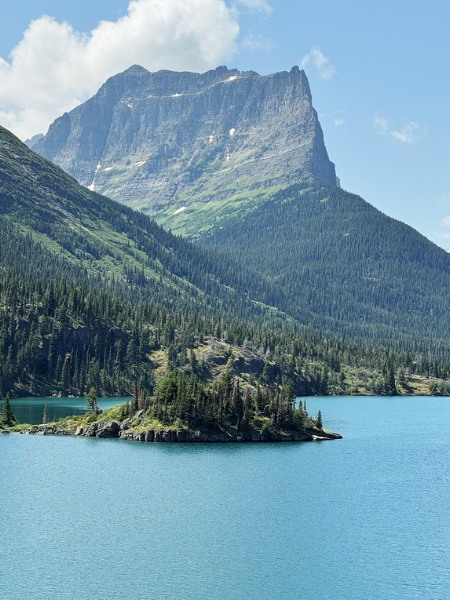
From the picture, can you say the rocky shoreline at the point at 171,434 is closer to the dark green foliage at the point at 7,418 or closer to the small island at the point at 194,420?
the small island at the point at 194,420

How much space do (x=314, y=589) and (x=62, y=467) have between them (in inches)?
2831

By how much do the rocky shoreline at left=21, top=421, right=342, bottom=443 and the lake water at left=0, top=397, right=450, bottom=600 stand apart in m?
3.96

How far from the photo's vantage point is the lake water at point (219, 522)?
298 ft

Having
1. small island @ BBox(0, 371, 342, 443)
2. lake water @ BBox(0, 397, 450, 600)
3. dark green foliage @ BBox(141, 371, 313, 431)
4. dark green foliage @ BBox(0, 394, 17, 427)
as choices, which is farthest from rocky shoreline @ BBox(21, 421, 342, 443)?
dark green foliage @ BBox(0, 394, 17, 427)

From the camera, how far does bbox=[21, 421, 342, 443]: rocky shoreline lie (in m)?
178

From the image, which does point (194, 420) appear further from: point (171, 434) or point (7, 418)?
point (7, 418)

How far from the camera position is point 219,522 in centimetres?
11619

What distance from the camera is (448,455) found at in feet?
587

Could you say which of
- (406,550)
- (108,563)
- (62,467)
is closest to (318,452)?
(62,467)

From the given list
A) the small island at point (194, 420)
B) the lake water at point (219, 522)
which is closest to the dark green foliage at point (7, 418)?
the small island at point (194, 420)

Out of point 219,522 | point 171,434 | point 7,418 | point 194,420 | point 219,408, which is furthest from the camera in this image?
point 7,418

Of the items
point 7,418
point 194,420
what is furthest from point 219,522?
point 7,418

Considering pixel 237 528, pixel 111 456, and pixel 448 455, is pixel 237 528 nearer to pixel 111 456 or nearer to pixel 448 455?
pixel 111 456

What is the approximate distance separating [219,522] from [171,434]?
6319cm
